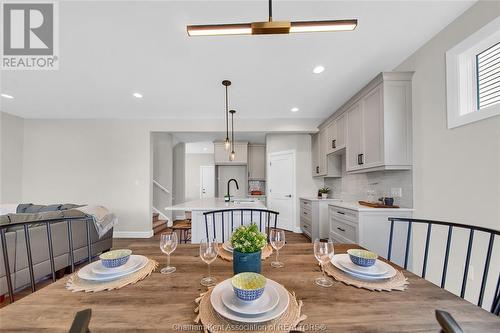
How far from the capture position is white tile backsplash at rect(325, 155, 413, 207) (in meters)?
2.46

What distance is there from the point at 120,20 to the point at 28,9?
2.64 feet

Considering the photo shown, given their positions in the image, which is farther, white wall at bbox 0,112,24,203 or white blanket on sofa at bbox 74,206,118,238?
white wall at bbox 0,112,24,203

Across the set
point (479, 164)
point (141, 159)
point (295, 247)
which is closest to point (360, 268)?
point (295, 247)

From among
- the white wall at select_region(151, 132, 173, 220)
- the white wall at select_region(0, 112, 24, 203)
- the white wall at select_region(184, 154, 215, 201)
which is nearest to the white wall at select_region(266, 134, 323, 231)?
the white wall at select_region(151, 132, 173, 220)

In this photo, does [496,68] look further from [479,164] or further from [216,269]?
[216,269]

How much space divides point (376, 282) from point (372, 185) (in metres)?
2.52

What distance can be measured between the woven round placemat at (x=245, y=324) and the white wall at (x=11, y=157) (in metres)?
5.84

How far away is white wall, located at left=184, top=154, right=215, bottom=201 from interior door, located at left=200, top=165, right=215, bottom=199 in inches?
5.5

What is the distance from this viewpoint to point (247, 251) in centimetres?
93

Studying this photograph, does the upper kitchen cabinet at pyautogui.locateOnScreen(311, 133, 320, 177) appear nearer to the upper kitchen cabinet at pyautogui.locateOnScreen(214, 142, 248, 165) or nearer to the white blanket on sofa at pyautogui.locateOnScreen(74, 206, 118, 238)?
the upper kitchen cabinet at pyautogui.locateOnScreen(214, 142, 248, 165)

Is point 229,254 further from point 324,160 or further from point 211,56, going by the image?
point 324,160

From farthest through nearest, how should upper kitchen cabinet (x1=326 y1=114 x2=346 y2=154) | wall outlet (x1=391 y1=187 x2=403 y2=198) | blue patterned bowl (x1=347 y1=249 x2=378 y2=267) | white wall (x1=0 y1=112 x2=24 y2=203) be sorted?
white wall (x1=0 y1=112 x2=24 y2=203) < upper kitchen cabinet (x1=326 y1=114 x2=346 y2=154) < wall outlet (x1=391 y1=187 x2=403 y2=198) < blue patterned bowl (x1=347 y1=249 x2=378 y2=267)

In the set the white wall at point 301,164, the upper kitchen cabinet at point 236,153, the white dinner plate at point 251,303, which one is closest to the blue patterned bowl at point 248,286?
the white dinner plate at point 251,303

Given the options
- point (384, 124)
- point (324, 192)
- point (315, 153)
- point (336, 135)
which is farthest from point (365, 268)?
point (315, 153)
